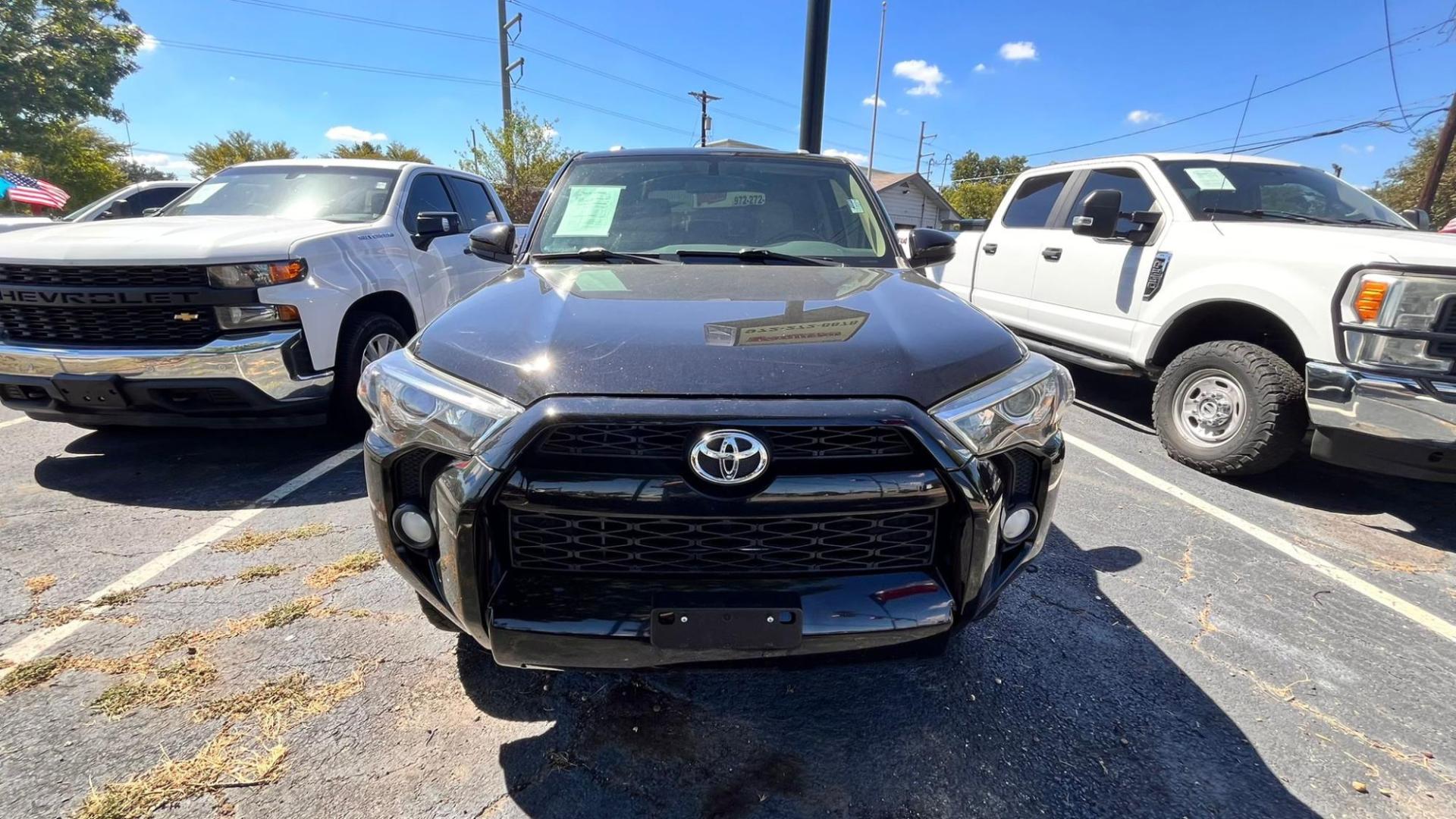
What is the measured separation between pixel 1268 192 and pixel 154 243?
7054 millimetres

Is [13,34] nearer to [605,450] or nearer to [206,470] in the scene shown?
[206,470]

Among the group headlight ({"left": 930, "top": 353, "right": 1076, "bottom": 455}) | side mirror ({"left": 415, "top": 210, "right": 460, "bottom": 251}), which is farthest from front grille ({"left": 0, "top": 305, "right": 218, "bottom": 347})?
headlight ({"left": 930, "top": 353, "right": 1076, "bottom": 455})

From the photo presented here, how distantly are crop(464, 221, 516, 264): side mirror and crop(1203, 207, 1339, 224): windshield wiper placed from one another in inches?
179

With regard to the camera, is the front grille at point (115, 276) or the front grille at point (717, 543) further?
the front grille at point (115, 276)

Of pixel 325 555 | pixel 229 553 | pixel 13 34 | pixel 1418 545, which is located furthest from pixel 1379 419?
pixel 13 34

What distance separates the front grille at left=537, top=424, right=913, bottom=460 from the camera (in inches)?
58.1

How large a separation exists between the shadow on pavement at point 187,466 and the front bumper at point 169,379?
0.35m

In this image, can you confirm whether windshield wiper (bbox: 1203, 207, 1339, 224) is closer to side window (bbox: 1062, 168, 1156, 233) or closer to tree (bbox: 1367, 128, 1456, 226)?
side window (bbox: 1062, 168, 1156, 233)

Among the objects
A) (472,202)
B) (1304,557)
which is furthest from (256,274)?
(1304,557)

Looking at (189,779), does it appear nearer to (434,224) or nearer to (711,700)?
(711,700)

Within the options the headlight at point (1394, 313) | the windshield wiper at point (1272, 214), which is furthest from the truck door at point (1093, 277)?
the headlight at point (1394, 313)

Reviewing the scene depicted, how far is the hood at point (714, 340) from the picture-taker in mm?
1497

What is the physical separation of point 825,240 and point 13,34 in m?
37.9

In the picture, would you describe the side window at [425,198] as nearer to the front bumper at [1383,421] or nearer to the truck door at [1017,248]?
the truck door at [1017,248]
